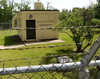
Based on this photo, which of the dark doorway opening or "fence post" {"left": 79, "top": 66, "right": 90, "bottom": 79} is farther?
the dark doorway opening

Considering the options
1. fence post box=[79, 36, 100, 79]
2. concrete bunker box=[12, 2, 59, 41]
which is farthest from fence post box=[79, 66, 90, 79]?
concrete bunker box=[12, 2, 59, 41]

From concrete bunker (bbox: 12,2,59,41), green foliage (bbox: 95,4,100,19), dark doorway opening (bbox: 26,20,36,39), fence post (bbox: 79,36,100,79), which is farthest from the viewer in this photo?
green foliage (bbox: 95,4,100,19)

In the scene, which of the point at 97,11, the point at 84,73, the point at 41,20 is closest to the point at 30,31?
the point at 41,20

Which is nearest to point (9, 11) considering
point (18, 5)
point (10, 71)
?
point (18, 5)

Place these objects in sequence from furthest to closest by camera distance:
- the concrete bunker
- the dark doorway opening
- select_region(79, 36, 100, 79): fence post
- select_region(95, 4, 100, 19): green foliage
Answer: select_region(95, 4, 100, 19): green foliage
the dark doorway opening
the concrete bunker
select_region(79, 36, 100, 79): fence post

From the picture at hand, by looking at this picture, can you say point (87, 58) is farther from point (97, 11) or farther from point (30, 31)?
point (97, 11)

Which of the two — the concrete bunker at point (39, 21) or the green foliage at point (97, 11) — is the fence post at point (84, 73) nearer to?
the concrete bunker at point (39, 21)

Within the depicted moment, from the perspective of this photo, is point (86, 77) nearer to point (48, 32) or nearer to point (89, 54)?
point (89, 54)

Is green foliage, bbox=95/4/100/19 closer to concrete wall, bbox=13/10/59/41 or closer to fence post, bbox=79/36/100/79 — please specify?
concrete wall, bbox=13/10/59/41

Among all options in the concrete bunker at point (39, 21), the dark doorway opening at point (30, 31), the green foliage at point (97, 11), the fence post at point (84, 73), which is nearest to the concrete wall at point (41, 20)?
the concrete bunker at point (39, 21)

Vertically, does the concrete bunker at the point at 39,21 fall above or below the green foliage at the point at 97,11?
below

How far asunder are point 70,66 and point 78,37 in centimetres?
639

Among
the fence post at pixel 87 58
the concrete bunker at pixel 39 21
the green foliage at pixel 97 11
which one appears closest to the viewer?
the fence post at pixel 87 58

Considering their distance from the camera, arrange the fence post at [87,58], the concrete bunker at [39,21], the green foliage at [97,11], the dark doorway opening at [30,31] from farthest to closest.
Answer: the green foliage at [97,11], the dark doorway opening at [30,31], the concrete bunker at [39,21], the fence post at [87,58]
